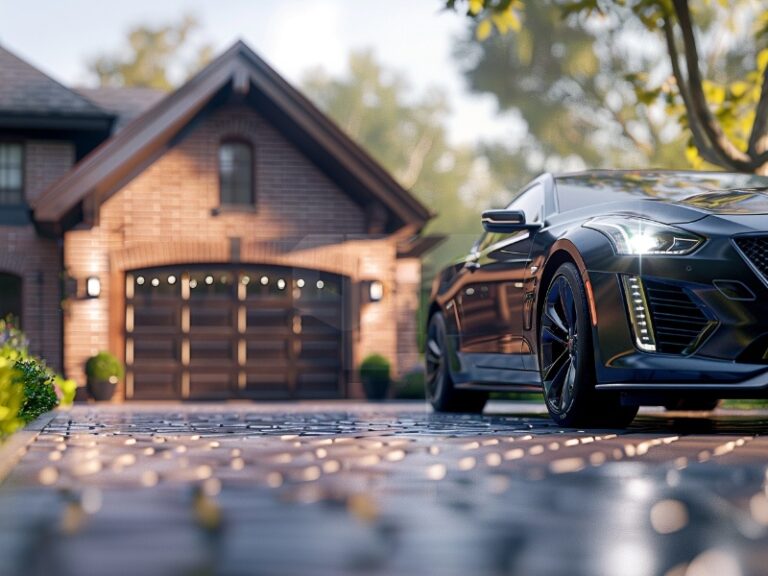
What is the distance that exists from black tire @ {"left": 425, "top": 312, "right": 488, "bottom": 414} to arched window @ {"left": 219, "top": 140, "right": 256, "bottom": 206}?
12.2m

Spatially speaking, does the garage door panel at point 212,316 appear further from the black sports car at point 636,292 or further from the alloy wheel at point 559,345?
the alloy wheel at point 559,345

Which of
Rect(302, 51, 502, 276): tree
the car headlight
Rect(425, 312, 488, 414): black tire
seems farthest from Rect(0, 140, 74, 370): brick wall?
Rect(302, 51, 502, 276): tree

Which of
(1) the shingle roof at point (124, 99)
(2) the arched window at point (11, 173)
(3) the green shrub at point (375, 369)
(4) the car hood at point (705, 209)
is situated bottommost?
(3) the green shrub at point (375, 369)

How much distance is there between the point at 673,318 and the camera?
7594 mm

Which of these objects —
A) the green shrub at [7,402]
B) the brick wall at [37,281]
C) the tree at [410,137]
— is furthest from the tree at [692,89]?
the tree at [410,137]

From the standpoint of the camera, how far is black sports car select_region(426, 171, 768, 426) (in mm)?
7527

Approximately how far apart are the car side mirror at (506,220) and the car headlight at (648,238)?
1200mm

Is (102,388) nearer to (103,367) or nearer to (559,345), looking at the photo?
(103,367)

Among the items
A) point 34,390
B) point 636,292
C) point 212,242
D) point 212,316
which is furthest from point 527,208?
point 212,242

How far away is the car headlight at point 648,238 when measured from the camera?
7652 mm

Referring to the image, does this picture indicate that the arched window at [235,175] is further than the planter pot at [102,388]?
Yes

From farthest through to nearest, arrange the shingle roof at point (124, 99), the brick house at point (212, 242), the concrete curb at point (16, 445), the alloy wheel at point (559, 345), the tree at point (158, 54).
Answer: the tree at point (158, 54) → the shingle roof at point (124, 99) → the brick house at point (212, 242) → the alloy wheel at point (559, 345) → the concrete curb at point (16, 445)

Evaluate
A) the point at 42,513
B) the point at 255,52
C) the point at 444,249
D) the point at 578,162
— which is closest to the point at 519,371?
the point at 42,513

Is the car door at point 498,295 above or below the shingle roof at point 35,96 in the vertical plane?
below
